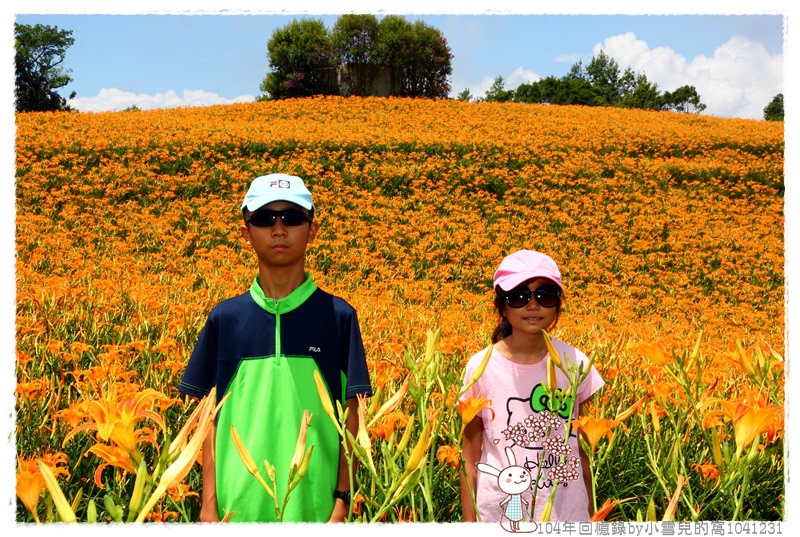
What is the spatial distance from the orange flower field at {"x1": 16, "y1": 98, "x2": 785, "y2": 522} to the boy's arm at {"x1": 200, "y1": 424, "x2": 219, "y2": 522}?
63 millimetres

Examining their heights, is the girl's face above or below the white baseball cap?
below

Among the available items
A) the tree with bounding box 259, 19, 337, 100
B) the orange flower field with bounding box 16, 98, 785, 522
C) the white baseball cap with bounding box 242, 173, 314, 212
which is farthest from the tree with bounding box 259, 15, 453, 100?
the white baseball cap with bounding box 242, 173, 314, 212

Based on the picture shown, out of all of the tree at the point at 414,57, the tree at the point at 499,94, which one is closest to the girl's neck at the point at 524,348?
the tree at the point at 414,57

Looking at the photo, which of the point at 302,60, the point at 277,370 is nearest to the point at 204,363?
the point at 277,370

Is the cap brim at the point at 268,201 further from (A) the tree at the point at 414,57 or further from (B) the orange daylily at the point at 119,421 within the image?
(A) the tree at the point at 414,57

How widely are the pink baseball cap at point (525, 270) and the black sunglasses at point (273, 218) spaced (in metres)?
0.46

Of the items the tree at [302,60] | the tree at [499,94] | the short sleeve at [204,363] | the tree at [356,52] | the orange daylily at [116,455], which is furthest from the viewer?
the tree at [499,94]

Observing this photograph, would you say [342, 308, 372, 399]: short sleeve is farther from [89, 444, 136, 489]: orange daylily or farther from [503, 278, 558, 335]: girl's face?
[89, 444, 136, 489]: orange daylily

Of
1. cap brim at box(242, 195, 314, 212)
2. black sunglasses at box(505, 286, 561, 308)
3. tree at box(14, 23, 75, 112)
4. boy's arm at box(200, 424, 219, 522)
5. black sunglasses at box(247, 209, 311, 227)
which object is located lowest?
boy's arm at box(200, 424, 219, 522)

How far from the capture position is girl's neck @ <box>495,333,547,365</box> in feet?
4.55

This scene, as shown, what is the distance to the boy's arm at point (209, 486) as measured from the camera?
119cm

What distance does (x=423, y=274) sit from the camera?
6480 millimetres

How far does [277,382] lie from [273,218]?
1.14 feet

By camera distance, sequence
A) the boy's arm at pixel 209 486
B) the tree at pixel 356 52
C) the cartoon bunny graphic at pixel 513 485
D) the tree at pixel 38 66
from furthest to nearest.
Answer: the tree at pixel 356 52
the tree at pixel 38 66
the boy's arm at pixel 209 486
the cartoon bunny graphic at pixel 513 485
